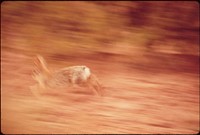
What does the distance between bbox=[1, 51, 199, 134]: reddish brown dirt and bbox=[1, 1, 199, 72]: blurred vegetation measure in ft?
1.91

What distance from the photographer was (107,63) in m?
5.58

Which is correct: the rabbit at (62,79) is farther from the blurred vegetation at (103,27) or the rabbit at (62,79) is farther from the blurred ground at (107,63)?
the blurred vegetation at (103,27)

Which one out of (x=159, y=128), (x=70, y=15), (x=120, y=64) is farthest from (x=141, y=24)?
(x=159, y=128)

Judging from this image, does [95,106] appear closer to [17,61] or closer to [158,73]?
[158,73]

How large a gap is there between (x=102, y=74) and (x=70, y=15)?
146 cm

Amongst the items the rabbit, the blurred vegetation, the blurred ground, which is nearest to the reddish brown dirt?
the blurred ground

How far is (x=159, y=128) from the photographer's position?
405cm

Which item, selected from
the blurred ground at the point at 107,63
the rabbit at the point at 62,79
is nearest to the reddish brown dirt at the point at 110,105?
the blurred ground at the point at 107,63

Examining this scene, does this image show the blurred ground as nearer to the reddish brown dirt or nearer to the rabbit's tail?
the reddish brown dirt

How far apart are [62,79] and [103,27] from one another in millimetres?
1835

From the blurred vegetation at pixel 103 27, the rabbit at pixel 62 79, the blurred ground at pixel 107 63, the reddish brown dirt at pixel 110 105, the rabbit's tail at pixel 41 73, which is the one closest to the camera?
the reddish brown dirt at pixel 110 105

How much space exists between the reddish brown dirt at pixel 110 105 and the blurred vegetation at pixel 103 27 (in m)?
0.58

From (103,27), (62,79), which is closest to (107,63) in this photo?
(103,27)

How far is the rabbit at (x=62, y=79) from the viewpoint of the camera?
A: 4.43 metres
